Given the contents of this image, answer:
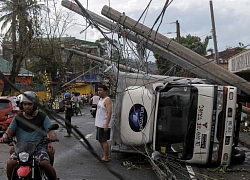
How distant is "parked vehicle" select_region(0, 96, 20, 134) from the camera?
15039 mm

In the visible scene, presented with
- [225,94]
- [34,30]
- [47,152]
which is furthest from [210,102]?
[34,30]

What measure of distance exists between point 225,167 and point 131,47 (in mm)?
3927

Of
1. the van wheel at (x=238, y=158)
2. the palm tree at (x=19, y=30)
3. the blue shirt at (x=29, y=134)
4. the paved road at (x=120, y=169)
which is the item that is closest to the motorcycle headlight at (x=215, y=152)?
the paved road at (x=120, y=169)

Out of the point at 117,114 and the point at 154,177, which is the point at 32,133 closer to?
the point at 154,177

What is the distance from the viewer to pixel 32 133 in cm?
587

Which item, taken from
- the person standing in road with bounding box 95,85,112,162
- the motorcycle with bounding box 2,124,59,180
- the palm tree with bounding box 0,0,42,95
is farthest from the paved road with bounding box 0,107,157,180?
the palm tree with bounding box 0,0,42,95

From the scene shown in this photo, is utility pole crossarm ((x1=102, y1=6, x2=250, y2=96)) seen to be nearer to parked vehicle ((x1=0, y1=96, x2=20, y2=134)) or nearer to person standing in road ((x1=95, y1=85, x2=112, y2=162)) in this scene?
person standing in road ((x1=95, y1=85, x2=112, y2=162))

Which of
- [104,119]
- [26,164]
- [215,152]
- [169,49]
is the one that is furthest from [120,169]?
[26,164]

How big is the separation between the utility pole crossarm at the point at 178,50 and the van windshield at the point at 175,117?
1387 mm

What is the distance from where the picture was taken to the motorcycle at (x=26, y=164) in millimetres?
5234

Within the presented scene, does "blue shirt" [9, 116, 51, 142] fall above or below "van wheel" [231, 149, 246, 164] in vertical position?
above

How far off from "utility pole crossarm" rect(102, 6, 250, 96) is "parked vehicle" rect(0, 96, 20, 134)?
5.91 metres

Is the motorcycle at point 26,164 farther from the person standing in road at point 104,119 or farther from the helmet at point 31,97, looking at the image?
the person standing in road at point 104,119

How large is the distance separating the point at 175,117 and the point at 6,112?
25.1 ft
